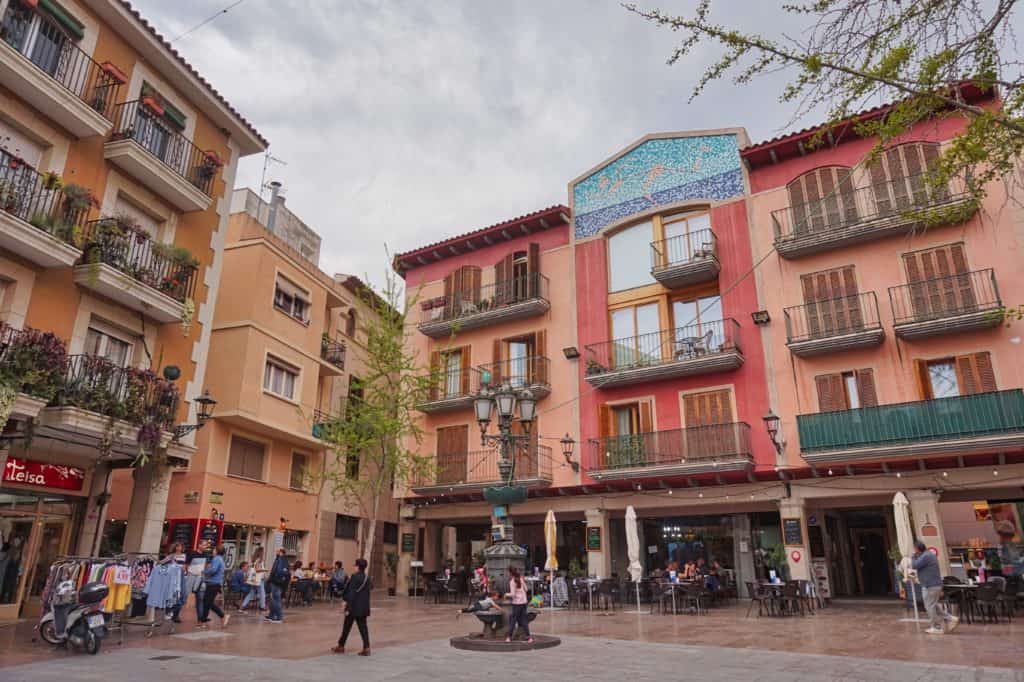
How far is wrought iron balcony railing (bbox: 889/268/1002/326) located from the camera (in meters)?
17.5

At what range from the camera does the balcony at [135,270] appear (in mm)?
12984

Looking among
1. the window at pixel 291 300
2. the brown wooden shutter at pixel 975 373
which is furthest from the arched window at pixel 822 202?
the window at pixel 291 300

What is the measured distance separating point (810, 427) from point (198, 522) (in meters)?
17.2

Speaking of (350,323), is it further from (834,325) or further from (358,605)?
(358,605)

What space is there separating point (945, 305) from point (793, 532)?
732 centimetres

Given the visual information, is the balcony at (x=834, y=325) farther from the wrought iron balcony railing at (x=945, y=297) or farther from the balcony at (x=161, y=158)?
the balcony at (x=161, y=158)

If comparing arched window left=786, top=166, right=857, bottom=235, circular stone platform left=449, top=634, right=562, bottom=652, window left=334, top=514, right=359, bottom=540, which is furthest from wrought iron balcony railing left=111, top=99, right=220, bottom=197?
arched window left=786, top=166, right=857, bottom=235

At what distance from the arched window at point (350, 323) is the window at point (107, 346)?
14.7 metres

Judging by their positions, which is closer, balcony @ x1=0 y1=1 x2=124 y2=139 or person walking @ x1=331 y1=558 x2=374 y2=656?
person walking @ x1=331 y1=558 x2=374 y2=656

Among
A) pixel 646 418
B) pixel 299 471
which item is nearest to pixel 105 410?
pixel 299 471

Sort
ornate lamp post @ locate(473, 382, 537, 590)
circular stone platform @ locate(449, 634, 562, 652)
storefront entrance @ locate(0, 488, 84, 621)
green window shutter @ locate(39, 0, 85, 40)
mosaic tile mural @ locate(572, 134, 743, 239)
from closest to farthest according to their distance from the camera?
circular stone platform @ locate(449, 634, 562, 652) → ornate lamp post @ locate(473, 382, 537, 590) → green window shutter @ locate(39, 0, 85, 40) → storefront entrance @ locate(0, 488, 84, 621) → mosaic tile mural @ locate(572, 134, 743, 239)

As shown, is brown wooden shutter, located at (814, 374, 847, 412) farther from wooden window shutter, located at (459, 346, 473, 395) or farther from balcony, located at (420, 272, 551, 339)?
wooden window shutter, located at (459, 346, 473, 395)

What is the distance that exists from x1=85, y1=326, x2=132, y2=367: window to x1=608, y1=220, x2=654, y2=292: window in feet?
50.0

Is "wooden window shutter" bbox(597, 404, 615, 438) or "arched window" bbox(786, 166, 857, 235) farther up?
"arched window" bbox(786, 166, 857, 235)
